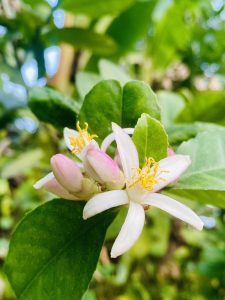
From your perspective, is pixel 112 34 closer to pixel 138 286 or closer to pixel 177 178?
pixel 177 178

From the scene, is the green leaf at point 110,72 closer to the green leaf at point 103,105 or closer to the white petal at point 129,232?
the green leaf at point 103,105

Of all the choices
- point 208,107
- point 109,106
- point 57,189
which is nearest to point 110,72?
point 208,107

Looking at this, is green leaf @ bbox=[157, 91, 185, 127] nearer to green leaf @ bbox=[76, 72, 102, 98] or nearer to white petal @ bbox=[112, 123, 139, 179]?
green leaf @ bbox=[76, 72, 102, 98]

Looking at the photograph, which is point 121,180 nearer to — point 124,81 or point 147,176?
point 147,176

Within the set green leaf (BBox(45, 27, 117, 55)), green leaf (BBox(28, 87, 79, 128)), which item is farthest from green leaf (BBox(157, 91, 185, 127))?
green leaf (BBox(28, 87, 79, 128))

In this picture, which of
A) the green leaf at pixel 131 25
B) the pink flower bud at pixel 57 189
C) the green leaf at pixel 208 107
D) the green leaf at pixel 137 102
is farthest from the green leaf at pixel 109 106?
the green leaf at pixel 131 25
